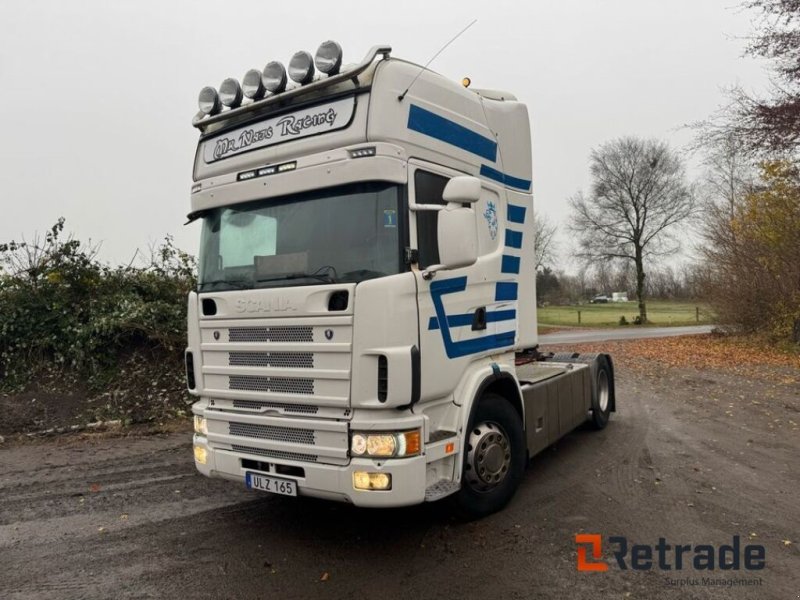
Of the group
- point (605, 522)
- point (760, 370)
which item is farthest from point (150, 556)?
point (760, 370)

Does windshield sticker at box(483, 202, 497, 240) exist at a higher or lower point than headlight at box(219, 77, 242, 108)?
lower

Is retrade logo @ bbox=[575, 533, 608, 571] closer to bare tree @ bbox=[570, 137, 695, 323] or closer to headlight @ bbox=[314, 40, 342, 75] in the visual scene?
headlight @ bbox=[314, 40, 342, 75]

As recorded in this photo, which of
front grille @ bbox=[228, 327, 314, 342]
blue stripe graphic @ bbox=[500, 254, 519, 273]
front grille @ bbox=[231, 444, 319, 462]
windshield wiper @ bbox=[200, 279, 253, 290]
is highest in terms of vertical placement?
blue stripe graphic @ bbox=[500, 254, 519, 273]

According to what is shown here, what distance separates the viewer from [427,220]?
4008 millimetres

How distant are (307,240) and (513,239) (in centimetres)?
207

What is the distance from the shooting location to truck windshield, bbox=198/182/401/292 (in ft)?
12.5

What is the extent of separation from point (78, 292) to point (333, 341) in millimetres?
8898

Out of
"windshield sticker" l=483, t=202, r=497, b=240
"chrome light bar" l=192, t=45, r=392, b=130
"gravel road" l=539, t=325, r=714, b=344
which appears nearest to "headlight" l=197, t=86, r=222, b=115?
"chrome light bar" l=192, t=45, r=392, b=130

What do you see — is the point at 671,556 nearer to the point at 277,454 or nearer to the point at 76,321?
the point at 277,454

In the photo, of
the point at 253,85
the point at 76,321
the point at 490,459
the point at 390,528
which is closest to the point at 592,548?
the point at 490,459

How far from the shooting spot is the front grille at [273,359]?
12.7 feet

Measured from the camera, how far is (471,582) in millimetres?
3586

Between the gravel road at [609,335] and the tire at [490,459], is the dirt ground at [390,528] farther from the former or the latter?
the gravel road at [609,335]

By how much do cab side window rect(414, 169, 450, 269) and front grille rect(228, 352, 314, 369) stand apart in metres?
1.03
